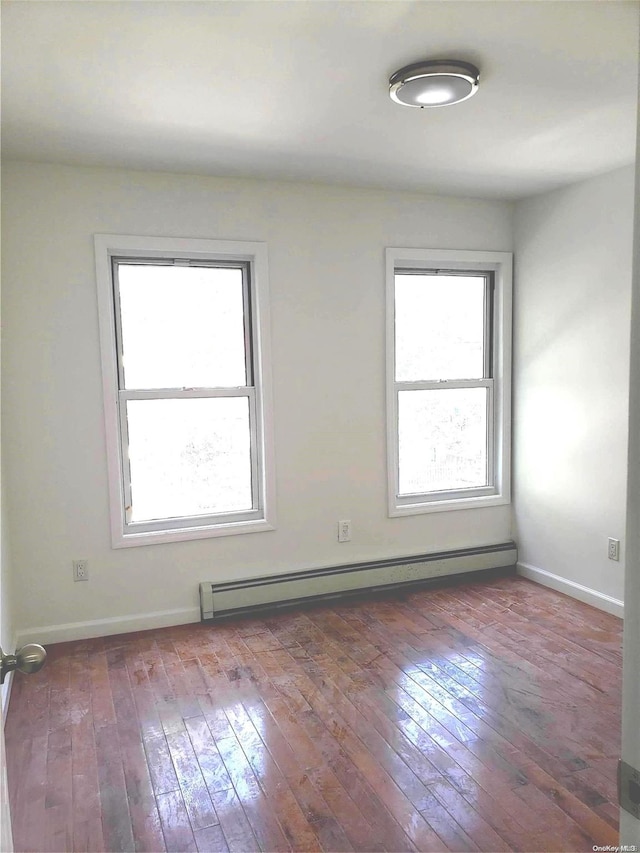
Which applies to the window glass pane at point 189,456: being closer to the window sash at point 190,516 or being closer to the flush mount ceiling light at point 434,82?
the window sash at point 190,516

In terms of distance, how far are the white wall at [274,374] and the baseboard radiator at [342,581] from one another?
0.08 meters

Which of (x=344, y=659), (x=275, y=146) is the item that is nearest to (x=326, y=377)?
(x=275, y=146)

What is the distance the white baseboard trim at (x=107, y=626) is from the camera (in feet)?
10.8

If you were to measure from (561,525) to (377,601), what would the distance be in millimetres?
1284

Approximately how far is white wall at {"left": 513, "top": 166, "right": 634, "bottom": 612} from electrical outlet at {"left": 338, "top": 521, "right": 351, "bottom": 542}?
1.29 m

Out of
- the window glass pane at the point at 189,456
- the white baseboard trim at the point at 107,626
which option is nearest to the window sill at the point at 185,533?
the window glass pane at the point at 189,456

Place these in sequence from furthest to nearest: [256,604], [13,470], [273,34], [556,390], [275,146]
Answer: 1. [556,390]
2. [256,604]
3. [13,470]
4. [275,146]
5. [273,34]

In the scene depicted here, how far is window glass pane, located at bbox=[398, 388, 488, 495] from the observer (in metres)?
4.17

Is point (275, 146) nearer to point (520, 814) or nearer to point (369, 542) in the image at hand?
point (369, 542)

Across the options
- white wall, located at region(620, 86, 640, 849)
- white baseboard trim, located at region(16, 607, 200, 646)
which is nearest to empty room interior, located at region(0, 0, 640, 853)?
white baseboard trim, located at region(16, 607, 200, 646)

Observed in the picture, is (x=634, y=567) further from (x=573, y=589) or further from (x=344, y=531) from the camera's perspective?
(x=573, y=589)

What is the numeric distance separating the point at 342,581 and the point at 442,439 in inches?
47.4

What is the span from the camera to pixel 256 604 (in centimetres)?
368

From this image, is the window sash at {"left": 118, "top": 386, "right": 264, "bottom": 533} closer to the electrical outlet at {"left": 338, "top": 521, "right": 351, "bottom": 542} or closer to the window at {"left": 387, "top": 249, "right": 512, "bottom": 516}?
the electrical outlet at {"left": 338, "top": 521, "right": 351, "bottom": 542}
